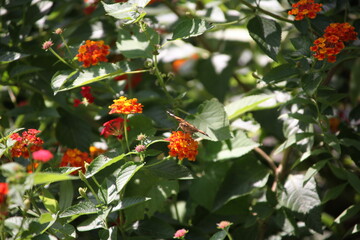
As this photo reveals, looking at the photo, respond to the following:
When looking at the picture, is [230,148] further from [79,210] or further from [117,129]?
[79,210]

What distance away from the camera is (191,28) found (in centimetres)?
140

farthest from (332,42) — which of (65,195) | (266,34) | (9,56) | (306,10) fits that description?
(9,56)

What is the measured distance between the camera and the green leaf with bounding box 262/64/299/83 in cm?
150

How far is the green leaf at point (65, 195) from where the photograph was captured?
1401 mm

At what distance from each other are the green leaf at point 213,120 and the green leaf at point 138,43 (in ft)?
0.82

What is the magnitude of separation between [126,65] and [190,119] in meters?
0.28

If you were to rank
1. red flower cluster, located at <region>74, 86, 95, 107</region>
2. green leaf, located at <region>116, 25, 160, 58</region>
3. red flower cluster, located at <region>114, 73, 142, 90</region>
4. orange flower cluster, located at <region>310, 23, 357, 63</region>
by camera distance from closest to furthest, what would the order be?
orange flower cluster, located at <region>310, 23, 357, 63</region> < green leaf, located at <region>116, 25, 160, 58</region> < red flower cluster, located at <region>74, 86, 95, 107</region> < red flower cluster, located at <region>114, 73, 142, 90</region>

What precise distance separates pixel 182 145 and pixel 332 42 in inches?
21.3

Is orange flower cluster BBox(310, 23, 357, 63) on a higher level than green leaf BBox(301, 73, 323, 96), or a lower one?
higher

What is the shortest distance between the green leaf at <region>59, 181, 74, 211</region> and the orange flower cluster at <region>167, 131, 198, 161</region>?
1.18ft

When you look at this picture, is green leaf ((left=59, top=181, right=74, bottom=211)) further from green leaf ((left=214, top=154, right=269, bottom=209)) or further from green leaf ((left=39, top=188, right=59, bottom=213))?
green leaf ((left=214, top=154, right=269, bottom=209))

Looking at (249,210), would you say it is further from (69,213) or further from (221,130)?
(69,213)

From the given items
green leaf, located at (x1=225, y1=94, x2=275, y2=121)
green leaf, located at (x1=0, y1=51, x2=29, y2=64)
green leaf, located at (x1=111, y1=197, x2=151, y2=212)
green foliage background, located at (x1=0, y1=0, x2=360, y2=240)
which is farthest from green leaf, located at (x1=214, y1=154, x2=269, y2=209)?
green leaf, located at (x1=0, y1=51, x2=29, y2=64)

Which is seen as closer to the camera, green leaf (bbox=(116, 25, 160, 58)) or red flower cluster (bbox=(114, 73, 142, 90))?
green leaf (bbox=(116, 25, 160, 58))
